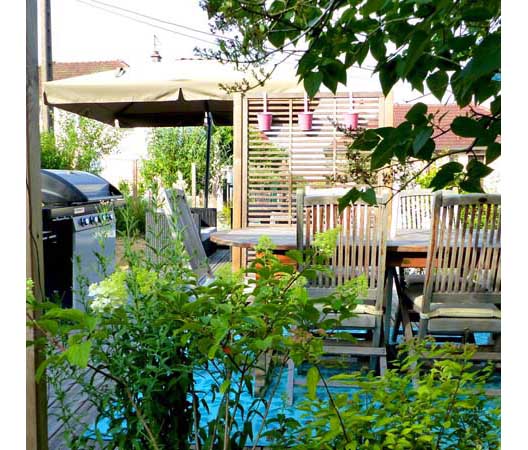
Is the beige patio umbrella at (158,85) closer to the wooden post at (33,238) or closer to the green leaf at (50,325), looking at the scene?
the wooden post at (33,238)

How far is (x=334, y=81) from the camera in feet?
3.70

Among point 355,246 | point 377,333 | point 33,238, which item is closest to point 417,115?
point 33,238

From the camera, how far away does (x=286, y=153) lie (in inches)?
219

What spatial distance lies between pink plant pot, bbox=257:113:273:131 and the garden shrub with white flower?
4120mm

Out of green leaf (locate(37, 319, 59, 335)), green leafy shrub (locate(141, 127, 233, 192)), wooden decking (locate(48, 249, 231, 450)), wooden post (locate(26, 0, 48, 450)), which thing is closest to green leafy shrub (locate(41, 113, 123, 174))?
green leafy shrub (locate(141, 127, 233, 192))

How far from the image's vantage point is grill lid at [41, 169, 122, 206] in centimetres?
467

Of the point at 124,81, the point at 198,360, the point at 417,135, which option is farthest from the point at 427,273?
the point at 124,81

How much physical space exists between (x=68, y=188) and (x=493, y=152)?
4393 millimetres

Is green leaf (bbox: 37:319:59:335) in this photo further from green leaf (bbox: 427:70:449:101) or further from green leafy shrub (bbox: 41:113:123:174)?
green leafy shrub (bbox: 41:113:123:174)

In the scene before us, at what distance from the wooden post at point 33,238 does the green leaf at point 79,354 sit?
1.37ft

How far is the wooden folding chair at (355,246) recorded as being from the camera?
9.88ft

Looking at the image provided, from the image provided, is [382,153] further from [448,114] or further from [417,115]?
[448,114]
